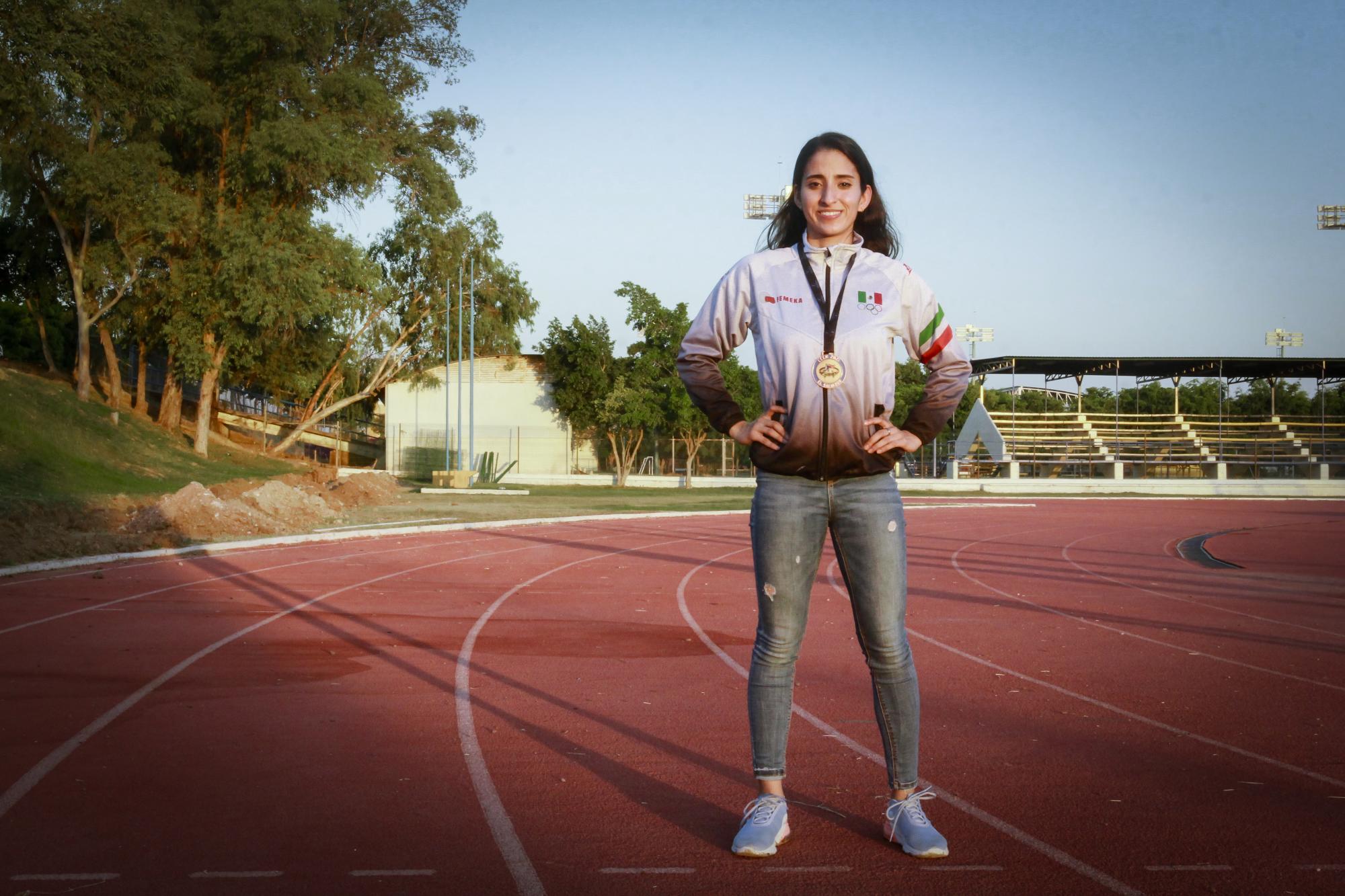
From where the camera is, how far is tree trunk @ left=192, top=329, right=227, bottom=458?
3650 centimetres

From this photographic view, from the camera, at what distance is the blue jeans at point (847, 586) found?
3533mm

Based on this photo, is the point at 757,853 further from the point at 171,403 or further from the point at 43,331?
the point at 43,331

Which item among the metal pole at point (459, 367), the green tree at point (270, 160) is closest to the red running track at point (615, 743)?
the green tree at point (270, 160)

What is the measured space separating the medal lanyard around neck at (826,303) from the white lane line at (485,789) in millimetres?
1833

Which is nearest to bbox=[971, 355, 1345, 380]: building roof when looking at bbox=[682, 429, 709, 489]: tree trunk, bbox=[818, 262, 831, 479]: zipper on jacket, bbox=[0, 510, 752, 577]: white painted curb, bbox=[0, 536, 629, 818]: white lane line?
bbox=[682, 429, 709, 489]: tree trunk


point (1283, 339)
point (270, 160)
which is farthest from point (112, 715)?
point (1283, 339)

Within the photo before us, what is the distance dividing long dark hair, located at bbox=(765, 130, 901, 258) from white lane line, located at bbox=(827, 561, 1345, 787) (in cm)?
288

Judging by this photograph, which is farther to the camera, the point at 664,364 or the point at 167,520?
the point at 664,364

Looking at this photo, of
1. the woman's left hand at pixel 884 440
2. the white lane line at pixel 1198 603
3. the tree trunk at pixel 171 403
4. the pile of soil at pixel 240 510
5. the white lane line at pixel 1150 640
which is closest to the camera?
the woman's left hand at pixel 884 440

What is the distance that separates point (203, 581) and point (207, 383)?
90.0ft

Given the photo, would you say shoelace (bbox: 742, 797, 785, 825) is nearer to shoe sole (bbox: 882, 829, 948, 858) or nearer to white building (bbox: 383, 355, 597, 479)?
shoe sole (bbox: 882, 829, 948, 858)

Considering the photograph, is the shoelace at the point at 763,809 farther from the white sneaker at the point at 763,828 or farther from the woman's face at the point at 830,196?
the woman's face at the point at 830,196

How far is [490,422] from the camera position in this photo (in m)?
51.7

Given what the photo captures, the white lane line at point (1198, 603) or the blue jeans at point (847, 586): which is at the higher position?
the blue jeans at point (847, 586)
